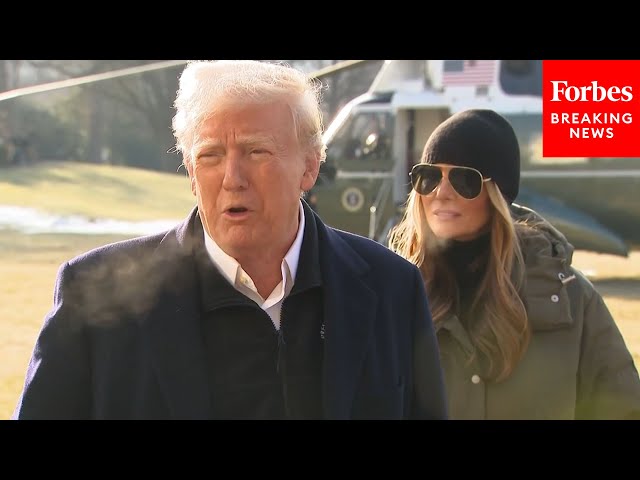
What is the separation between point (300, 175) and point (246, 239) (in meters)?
0.20

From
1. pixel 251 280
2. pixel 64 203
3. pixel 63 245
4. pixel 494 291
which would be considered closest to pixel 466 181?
pixel 494 291

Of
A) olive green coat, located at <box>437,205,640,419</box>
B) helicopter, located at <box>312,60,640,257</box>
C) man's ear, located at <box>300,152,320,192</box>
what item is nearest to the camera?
man's ear, located at <box>300,152,320,192</box>

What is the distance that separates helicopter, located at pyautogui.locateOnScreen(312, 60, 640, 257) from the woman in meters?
5.82

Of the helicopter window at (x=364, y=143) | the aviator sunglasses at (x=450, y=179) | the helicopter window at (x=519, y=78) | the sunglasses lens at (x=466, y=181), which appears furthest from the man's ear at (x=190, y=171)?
the helicopter window at (x=519, y=78)

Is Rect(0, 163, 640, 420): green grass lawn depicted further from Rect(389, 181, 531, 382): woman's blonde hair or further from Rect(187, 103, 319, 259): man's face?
Rect(187, 103, 319, 259): man's face

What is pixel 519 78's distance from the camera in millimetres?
8398

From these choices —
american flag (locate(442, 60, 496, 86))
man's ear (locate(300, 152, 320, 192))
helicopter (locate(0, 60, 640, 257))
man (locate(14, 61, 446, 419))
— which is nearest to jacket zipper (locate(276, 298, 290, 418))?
man (locate(14, 61, 446, 419))

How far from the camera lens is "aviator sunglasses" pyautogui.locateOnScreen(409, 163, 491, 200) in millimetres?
2451

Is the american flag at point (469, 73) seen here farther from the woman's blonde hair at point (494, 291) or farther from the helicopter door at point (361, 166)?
the woman's blonde hair at point (494, 291)

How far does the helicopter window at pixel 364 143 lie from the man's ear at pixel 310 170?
21.3ft

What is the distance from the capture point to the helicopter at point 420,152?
834cm

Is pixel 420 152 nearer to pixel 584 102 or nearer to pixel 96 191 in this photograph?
pixel 96 191

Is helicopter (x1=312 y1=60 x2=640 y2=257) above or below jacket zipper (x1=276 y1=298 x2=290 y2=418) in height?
above

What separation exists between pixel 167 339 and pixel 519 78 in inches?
287
